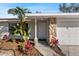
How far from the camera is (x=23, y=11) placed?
1052 centimetres

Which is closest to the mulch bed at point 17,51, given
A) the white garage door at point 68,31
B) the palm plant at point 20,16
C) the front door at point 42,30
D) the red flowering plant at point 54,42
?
the palm plant at point 20,16

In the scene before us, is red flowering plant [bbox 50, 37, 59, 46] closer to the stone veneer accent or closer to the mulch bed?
the stone veneer accent

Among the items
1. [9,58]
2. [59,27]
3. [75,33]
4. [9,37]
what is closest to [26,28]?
[9,37]

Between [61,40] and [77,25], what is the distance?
1.07 meters

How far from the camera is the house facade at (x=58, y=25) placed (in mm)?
10902

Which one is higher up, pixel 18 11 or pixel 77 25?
pixel 18 11

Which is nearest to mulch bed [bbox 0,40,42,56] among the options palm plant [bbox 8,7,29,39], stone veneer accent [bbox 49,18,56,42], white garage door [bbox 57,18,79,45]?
palm plant [bbox 8,7,29,39]

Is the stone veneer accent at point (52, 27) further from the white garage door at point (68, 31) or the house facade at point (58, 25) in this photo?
the white garage door at point (68, 31)

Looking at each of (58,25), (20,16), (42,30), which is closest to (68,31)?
(58,25)

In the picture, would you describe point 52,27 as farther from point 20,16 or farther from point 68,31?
point 20,16

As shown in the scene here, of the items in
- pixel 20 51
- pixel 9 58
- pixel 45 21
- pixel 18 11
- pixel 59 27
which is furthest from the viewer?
pixel 45 21

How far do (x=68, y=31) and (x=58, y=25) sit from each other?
0.60m

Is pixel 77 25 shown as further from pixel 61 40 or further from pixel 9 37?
pixel 9 37

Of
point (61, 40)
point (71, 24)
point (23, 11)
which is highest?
point (23, 11)
